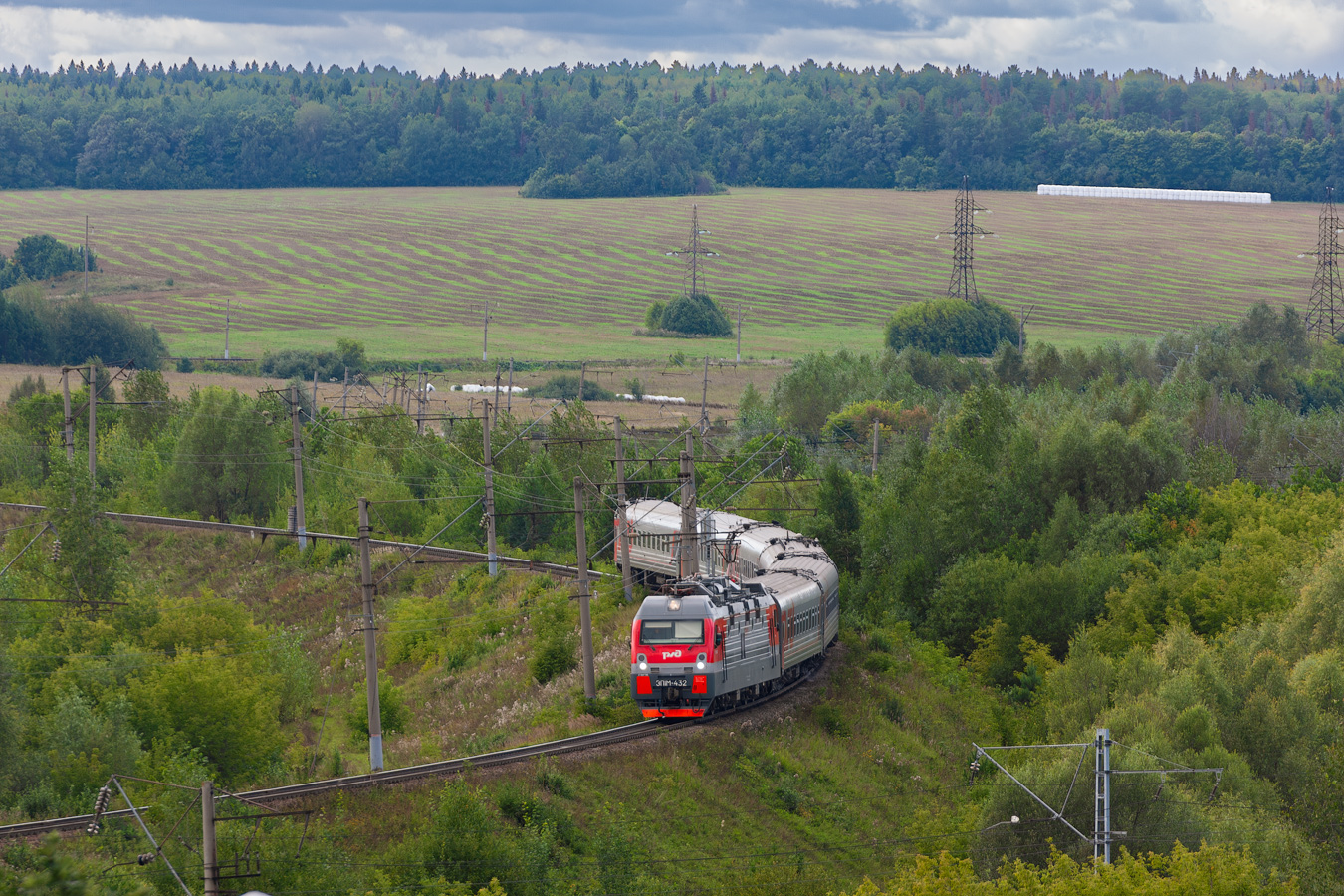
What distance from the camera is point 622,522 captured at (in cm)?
5216

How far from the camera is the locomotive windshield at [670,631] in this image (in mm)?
42688

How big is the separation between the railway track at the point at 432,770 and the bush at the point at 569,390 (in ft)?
293

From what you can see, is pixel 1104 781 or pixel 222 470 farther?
pixel 222 470

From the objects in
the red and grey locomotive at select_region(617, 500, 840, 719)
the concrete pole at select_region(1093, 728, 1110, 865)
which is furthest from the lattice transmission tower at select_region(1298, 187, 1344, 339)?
the concrete pole at select_region(1093, 728, 1110, 865)

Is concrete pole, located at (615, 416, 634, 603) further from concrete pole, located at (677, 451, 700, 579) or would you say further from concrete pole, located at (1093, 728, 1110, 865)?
concrete pole, located at (1093, 728, 1110, 865)

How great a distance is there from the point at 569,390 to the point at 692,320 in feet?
138

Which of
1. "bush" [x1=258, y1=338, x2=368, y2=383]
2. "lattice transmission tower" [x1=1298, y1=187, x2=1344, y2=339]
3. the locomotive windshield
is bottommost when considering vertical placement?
"bush" [x1=258, y1=338, x2=368, y2=383]

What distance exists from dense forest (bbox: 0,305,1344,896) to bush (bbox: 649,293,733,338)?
67.9 m

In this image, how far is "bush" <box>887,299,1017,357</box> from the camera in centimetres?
16188

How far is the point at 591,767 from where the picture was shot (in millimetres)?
41156

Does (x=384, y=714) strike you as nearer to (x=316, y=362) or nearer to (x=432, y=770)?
(x=432, y=770)

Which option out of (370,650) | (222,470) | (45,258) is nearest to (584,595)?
(370,650)

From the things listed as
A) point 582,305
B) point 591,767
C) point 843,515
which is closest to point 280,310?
point 582,305

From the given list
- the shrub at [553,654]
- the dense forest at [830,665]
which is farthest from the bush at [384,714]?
the shrub at [553,654]
